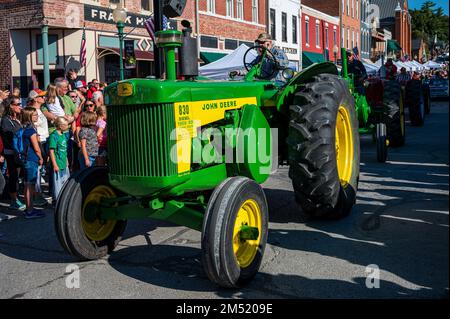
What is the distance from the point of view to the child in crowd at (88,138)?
24.4ft

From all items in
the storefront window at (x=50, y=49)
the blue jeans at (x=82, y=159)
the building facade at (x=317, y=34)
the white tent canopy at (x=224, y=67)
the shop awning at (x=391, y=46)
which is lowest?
the blue jeans at (x=82, y=159)

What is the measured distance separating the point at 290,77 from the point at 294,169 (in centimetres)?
130

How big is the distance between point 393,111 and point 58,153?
6799 millimetres

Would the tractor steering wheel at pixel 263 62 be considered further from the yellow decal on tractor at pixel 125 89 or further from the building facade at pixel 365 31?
the building facade at pixel 365 31

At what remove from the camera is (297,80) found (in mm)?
5816

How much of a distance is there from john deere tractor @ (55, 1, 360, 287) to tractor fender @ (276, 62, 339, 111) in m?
0.01

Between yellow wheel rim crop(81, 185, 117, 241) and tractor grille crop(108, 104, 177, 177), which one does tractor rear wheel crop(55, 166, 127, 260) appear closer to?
yellow wheel rim crop(81, 185, 117, 241)

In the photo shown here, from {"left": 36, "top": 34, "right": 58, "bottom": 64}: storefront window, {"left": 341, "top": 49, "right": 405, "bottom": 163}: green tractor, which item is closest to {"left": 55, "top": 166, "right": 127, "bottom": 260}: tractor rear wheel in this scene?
{"left": 341, "top": 49, "right": 405, "bottom": 163}: green tractor

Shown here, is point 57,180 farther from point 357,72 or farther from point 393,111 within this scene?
point 393,111

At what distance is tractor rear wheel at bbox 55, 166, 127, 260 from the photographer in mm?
4641

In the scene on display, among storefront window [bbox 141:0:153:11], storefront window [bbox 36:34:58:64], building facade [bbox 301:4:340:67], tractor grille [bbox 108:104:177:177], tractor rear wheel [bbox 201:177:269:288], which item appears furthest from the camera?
building facade [bbox 301:4:340:67]

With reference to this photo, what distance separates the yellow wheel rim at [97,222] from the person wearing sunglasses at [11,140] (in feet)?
9.54

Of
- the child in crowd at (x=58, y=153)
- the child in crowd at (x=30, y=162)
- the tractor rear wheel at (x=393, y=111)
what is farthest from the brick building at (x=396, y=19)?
the child in crowd at (x=30, y=162)
